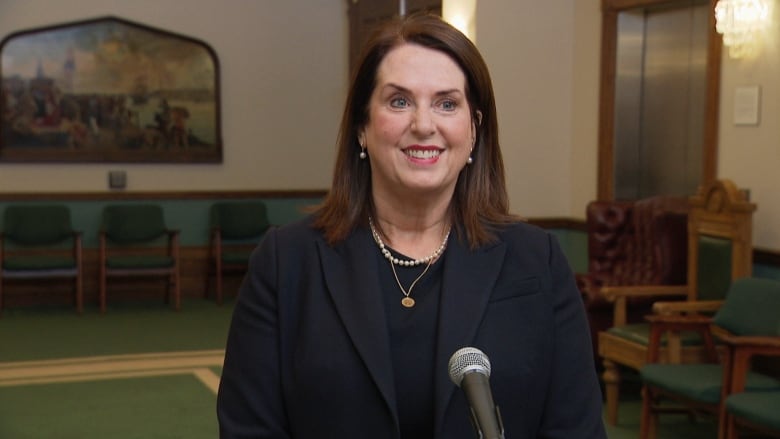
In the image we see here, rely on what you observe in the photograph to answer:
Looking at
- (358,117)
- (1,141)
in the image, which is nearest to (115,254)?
(1,141)

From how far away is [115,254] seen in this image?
36.8 ft

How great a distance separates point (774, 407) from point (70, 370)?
5.13 metres

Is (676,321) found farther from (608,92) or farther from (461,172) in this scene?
(461,172)

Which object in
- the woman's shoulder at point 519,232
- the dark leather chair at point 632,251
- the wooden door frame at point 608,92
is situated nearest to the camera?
the woman's shoulder at point 519,232

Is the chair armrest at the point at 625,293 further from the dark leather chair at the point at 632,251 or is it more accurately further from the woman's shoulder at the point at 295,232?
the woman's shoulder at the point at 295,232

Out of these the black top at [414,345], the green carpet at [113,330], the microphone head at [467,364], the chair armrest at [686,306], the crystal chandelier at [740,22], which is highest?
the crystal chandelier at [740,22]

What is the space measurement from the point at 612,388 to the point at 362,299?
4.79 m

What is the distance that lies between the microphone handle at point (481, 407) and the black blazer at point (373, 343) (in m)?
0.56

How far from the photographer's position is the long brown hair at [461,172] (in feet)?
7.04

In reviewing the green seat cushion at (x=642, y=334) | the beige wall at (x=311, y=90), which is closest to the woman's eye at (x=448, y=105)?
the green seat cushion at (x=642, y=334)

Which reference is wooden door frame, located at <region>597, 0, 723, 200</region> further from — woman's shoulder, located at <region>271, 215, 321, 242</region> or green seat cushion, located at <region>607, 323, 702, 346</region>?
woman's shoulder, located at <region>271, 215, 321, 242</region>

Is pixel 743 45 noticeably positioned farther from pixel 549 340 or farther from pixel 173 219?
pixel 173 219

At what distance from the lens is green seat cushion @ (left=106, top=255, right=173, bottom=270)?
10.5 meters

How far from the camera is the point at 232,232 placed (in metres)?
11.3
